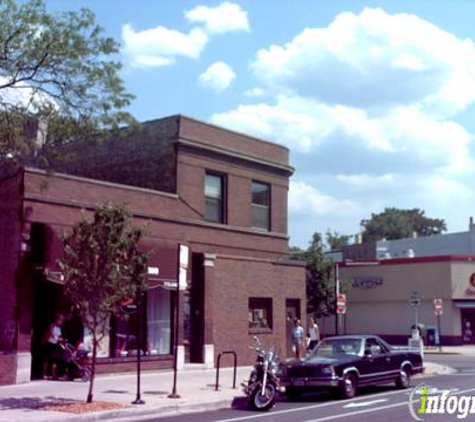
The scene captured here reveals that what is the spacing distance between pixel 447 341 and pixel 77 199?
106ft

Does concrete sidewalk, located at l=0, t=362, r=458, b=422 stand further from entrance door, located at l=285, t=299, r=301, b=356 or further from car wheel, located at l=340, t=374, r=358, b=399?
entrance door, located at l=285, t=299, r=301, b=356

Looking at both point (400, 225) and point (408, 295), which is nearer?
point (408, 295)

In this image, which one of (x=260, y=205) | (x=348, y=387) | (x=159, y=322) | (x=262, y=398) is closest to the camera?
(x=262, y=398)

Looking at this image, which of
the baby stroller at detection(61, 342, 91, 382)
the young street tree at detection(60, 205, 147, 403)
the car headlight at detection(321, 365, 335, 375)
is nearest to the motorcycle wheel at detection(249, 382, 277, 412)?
the car headlight at detection(321, 365, 335, 375)

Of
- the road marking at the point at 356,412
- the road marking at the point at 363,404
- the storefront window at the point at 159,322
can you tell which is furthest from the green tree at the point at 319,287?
the road marking at the point at 356,412

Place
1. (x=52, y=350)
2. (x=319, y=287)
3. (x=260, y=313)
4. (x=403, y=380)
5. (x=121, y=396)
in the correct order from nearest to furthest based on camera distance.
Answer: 1. (x=121, y=396)
2. (x=403, y=380)
3. (x=52, y=350)
4. (x=260, y=313)
5. (x=319, y=287)

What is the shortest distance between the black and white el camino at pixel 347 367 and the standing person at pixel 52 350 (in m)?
6.27

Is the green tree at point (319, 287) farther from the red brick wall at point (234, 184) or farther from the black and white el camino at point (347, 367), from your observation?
the black and white el camino at point (347, 367)

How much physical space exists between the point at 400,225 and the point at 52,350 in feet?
329

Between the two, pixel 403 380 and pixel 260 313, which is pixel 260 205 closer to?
pixel 260 313

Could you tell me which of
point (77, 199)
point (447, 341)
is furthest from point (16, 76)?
point (447, 341)

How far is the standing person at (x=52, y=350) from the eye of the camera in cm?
1933

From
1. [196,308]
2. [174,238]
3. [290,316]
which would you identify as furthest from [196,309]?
[290,316]

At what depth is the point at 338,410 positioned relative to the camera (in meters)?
14.7
